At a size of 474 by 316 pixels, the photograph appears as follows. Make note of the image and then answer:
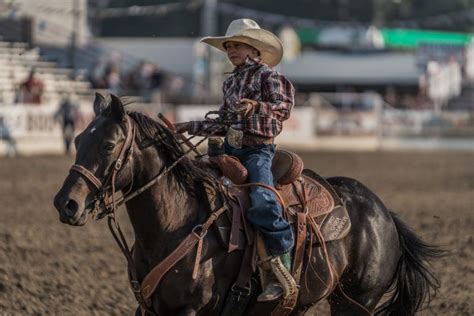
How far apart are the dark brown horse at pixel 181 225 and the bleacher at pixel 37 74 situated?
21.7m

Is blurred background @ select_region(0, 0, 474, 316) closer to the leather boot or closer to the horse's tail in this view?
the leather boot

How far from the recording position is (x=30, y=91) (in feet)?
86.5

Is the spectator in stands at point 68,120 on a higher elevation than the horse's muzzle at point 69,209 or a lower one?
lower

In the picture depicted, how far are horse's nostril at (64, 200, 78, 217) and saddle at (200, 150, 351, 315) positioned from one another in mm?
893

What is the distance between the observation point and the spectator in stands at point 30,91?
26.2 metres

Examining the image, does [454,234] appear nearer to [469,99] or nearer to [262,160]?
[262,160]

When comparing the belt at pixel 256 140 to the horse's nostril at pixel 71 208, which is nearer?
the horse's nostril at pixel 71 208

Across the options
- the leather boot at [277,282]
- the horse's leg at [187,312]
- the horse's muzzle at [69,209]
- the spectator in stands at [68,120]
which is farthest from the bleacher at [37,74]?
the horse's muzzle at [69,209]

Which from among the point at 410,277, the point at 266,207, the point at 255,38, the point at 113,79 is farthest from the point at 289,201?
the point at 113,79

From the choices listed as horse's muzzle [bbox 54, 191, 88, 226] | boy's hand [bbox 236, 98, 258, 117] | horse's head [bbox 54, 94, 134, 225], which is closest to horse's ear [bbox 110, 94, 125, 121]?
horse's head [bbox 54, 94, 134, 225]

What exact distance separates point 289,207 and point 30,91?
2141 cm

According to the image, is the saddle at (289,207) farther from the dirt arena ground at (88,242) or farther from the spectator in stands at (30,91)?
the spectator in stands at (30,91)

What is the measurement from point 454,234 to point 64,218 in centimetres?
778

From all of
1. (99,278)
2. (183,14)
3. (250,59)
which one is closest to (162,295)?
(250,59)
